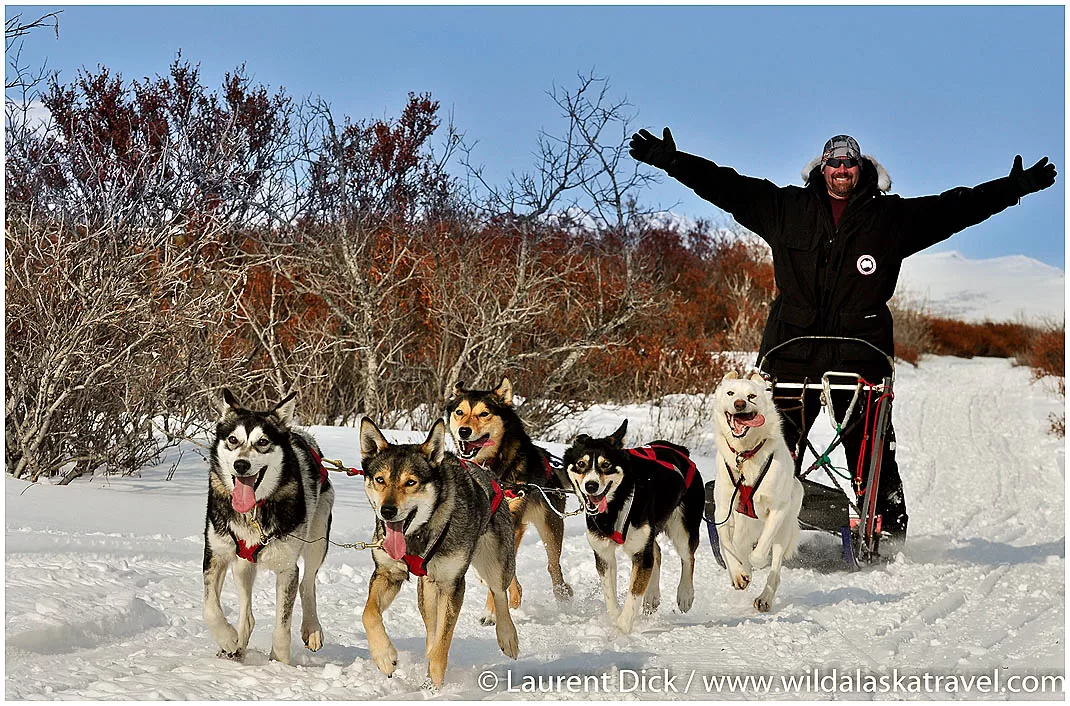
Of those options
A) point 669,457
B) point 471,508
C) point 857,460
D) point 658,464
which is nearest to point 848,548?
point 857,460

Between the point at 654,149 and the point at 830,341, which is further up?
the point at 654,149

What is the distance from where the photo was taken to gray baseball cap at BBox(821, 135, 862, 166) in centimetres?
558

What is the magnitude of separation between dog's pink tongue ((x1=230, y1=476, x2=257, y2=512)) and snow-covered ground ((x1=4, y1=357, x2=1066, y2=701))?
55 centimetres

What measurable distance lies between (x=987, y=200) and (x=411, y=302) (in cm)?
626

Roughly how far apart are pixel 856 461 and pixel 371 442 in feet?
10.9

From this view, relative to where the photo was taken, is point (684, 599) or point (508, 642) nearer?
point (508, 642)

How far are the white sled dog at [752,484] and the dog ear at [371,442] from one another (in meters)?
1.98

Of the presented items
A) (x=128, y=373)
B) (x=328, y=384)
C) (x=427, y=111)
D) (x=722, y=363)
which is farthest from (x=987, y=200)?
(x=427, y=111)

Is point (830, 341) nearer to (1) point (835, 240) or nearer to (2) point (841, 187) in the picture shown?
(1) point (835, 240)

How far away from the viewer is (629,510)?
442 centimetres

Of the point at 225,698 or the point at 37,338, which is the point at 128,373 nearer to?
the point at 37,338

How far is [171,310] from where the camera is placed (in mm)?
6398

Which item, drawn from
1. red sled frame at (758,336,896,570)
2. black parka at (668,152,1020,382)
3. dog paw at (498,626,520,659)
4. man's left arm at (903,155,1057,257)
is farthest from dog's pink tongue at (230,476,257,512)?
man's left arm at (903,155,1057,257)

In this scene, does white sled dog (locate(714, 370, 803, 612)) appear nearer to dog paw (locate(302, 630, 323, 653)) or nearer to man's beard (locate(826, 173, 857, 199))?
man's beard (locate(826, 173, 857, 199))
